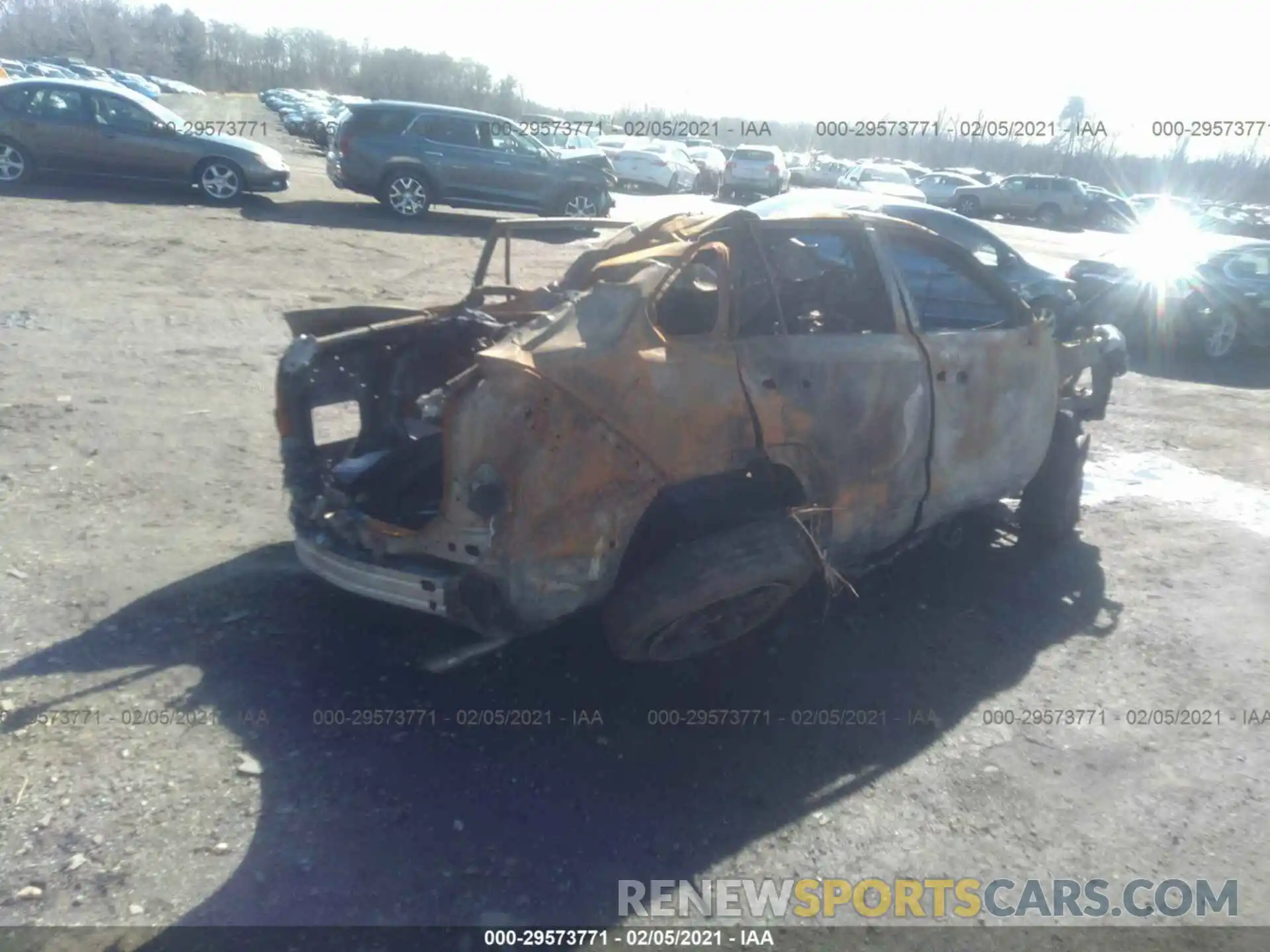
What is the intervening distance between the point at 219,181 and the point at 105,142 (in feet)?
5.37

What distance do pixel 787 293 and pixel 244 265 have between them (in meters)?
8.85

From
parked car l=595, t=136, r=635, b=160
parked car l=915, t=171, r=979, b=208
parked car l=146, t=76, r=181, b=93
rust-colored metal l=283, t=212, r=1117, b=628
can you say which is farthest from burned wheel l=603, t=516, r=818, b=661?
parked car l=146, t=76, r=181, b=93

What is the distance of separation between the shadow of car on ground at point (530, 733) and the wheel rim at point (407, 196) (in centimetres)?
1257

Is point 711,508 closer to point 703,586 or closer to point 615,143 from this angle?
point 703,586

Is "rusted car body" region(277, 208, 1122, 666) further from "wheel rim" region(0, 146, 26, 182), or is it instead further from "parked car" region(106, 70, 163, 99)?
"parked car" region(106, 70, 163, 99)

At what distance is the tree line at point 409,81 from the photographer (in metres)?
48.7

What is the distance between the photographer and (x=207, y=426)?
6.55 meters

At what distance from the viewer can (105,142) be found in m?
15.0

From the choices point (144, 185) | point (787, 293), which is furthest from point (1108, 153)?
point (787, 293)

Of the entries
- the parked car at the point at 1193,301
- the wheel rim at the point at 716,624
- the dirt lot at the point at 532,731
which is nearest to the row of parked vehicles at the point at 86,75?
the parked car at the point at 1193,301

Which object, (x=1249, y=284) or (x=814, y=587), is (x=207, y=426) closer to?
(x=814, y=587)

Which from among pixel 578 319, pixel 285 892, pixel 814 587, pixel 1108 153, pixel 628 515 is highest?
pixel 1108 153

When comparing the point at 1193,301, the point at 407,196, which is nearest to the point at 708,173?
the point at 407,196

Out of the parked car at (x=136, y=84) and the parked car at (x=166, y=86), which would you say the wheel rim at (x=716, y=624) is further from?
the parked car at (x=166, y=86)
